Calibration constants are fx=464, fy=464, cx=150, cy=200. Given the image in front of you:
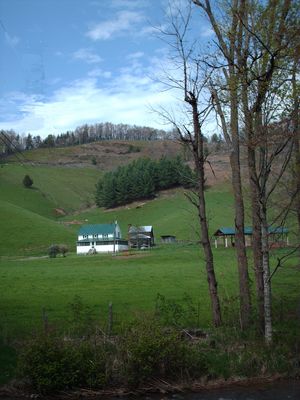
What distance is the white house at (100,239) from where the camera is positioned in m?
103

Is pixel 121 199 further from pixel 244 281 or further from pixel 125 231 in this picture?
pixel 244 281

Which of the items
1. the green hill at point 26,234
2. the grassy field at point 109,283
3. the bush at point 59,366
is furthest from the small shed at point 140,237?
the bush at point 59,366

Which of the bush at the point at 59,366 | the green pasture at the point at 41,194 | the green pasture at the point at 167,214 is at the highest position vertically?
the green pasture at the point at 41,194

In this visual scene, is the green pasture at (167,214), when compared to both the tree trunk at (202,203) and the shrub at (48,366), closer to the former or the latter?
the tree trunk at (202,203)

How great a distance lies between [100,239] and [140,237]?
9.16 metres

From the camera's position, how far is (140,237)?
106750 millimetres

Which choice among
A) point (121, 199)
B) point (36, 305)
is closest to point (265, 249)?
point (36, 305)

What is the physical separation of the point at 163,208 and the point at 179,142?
122604 millimetres

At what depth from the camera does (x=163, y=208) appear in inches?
5576

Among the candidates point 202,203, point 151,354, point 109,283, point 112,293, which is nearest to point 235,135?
point 202,203

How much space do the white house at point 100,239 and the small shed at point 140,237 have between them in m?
2.75

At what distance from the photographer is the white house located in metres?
103

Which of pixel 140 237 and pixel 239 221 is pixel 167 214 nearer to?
pixel 140 237

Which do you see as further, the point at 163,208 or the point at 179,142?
the point at 163,208
